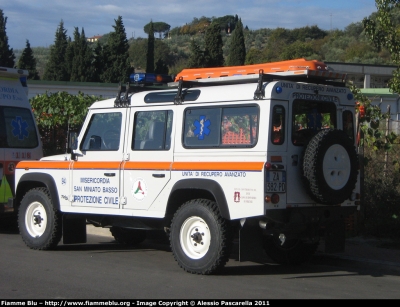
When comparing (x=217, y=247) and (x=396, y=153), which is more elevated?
(x=396, y=153)

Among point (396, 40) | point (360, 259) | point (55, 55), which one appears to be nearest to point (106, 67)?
point (55, 55)

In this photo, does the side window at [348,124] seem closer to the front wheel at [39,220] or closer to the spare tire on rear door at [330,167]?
the spare tire on rear door at [330,167]

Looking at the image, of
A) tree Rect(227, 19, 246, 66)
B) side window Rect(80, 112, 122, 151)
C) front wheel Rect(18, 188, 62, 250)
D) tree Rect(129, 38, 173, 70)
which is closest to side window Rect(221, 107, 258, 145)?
side window Rect(80, 112, 122, 151)

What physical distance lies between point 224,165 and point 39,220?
393cm

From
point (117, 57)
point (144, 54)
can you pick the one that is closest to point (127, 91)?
point (117, 57)

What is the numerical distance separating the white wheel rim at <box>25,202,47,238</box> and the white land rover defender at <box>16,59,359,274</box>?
0.52 m

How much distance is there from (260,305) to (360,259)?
3.33 m

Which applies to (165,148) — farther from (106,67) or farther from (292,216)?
(106,67)

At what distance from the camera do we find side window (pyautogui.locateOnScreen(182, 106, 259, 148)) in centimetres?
821

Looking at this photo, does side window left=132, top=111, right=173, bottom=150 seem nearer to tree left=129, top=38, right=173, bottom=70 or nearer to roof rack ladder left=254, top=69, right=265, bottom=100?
roof rack ladder left=254, top=69, right=265, bottom=100

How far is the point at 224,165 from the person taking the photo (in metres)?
8.30

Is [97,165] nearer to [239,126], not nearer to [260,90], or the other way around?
[239,126]

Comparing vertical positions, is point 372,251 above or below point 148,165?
below

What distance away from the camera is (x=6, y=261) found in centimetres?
947
